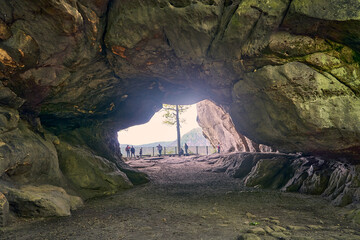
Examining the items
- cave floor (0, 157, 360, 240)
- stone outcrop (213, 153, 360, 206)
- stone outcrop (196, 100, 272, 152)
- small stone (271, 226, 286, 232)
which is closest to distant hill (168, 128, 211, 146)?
stone outcrop (196, 100, 272, 152)

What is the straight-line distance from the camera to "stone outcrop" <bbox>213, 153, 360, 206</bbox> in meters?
8.71

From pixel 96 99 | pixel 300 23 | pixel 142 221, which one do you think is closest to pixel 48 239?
pixel 142 221

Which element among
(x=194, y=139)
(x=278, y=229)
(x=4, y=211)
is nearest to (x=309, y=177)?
(x=278, y=229)

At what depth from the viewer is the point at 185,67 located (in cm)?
1130

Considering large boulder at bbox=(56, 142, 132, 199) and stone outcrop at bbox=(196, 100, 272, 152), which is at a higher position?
stone outcrop at bbox=(196, 100, 272, 152)

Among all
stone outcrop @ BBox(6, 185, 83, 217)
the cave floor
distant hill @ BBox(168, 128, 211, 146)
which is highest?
distant hill @ BBox(168, 128, 211, 146)

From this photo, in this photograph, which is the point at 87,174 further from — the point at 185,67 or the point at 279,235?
the point at 279,235

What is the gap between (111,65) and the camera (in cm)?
1100

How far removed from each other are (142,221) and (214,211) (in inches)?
110

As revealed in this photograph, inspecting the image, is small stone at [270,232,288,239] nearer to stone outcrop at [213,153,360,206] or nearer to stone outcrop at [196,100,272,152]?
stone outcrop at [213,153,360,206]

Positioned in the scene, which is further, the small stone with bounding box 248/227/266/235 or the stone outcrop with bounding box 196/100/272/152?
the stone outcrop with bounding box 196/100/272/152

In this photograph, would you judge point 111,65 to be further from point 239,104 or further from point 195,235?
point 195,235

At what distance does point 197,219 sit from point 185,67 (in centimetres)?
730

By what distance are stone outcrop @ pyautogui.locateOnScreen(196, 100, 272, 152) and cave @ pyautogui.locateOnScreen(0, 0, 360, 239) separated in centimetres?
1095
